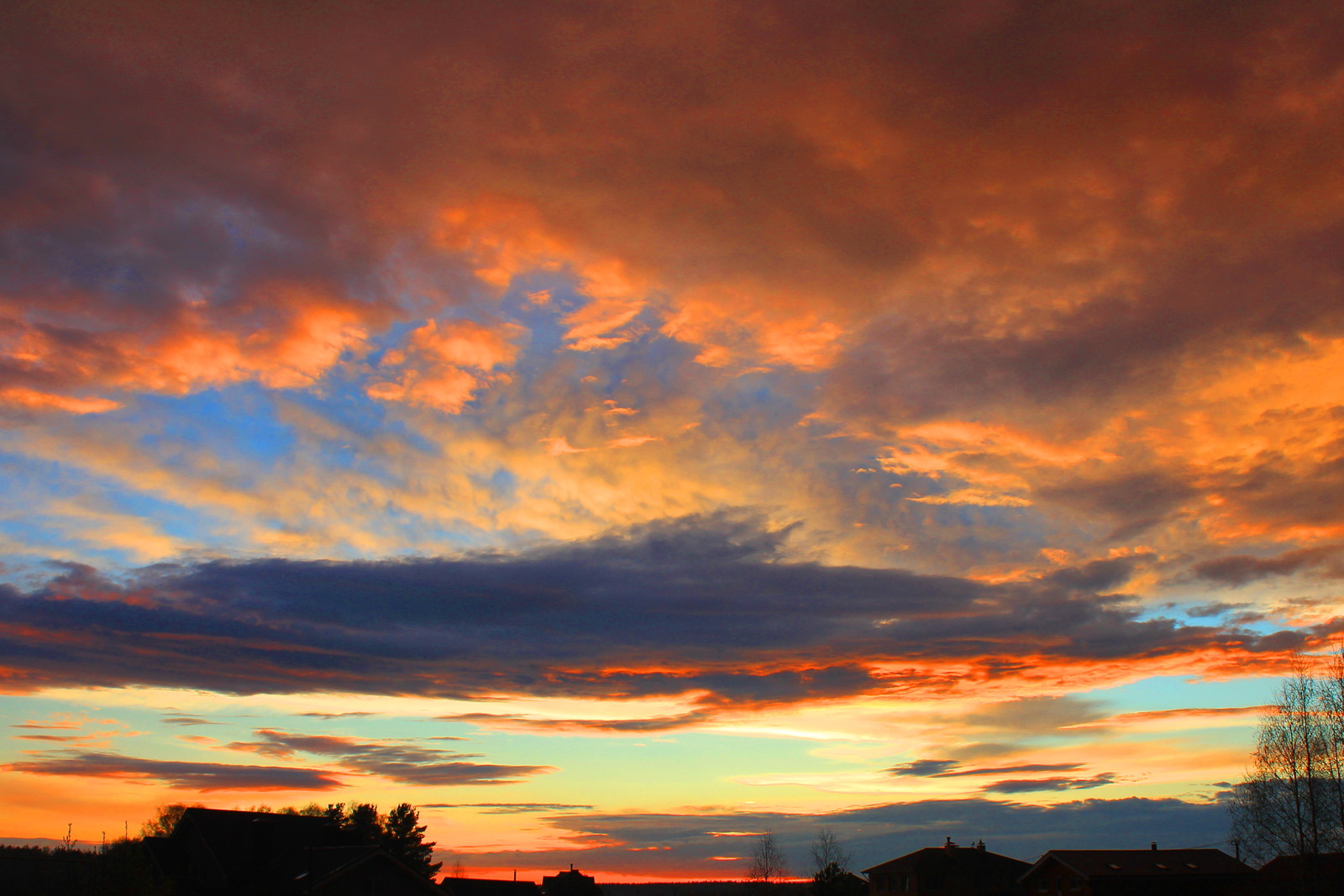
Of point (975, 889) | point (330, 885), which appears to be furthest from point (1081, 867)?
point (330, 885)

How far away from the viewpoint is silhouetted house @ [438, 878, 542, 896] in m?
108

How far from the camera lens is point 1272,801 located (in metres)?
61.4

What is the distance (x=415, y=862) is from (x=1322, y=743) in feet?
345

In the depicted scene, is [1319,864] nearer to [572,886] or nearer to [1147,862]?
[1147,862]

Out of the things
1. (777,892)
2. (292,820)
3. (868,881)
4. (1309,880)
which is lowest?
(777,892)

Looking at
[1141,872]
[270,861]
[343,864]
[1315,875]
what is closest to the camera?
[1315,875]

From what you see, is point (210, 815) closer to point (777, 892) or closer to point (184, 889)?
point (184, 889)

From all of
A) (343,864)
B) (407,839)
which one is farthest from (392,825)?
(343,864)

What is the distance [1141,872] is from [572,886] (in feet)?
237

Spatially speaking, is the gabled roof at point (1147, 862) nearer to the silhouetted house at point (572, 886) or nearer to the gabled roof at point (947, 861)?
the gabled roof at point (947, 861)

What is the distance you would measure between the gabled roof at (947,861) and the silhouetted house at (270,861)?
6192 cm

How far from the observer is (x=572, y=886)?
12206 cm

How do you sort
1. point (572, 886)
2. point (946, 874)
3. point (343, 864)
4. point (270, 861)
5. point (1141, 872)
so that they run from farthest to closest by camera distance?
point (572, 886) < point (946, 874) < point (1141, 872) < point (270, 861) < point (343, 864)

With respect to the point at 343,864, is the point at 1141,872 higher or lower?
lower
